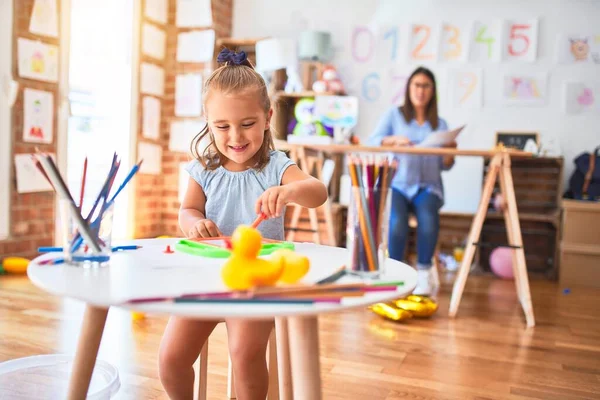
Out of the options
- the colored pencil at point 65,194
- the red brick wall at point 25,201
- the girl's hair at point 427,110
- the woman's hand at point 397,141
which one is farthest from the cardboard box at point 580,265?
the colored pencil at point 65,194

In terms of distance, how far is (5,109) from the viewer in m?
2.75

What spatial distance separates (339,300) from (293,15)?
383cm

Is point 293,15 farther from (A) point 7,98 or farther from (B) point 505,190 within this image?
(B) point 505,190

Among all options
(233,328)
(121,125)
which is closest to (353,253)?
(233,328)

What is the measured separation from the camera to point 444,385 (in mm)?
1546

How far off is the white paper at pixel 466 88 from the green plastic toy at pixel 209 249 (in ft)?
10.6

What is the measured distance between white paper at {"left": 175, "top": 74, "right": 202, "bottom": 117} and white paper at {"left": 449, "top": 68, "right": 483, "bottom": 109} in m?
1.73

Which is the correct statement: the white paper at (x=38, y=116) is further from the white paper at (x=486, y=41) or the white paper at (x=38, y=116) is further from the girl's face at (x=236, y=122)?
the white paper at (x=486, y=41)

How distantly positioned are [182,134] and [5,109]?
137 centimetres

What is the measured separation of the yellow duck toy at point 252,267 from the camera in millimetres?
615

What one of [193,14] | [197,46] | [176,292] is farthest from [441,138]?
[193,14]

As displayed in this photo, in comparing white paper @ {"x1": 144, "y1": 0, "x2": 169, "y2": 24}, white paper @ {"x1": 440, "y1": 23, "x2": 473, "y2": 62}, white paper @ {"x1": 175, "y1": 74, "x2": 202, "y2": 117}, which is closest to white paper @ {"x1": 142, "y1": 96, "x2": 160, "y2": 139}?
white paper @ {"x1": 175, "y1": 74, "x2": 202, "y2": 117}

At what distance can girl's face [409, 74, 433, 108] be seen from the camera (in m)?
2.73

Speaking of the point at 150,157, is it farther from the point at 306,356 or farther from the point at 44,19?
the point at 306,356
